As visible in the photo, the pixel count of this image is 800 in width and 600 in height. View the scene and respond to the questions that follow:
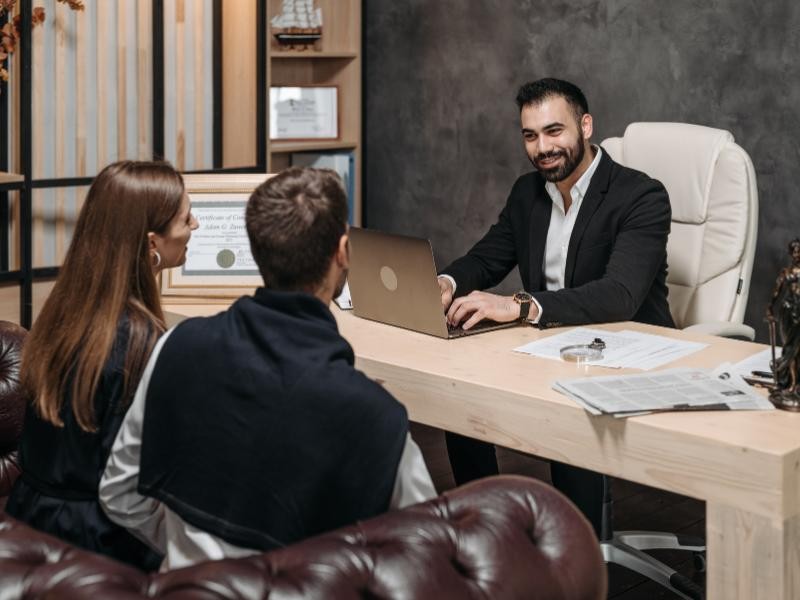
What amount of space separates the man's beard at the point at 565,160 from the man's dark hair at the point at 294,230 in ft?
5.36

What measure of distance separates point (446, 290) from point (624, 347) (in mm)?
633

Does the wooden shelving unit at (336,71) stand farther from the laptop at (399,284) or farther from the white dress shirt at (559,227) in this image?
the laptop at (399,284)

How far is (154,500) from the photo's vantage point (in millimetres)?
1838

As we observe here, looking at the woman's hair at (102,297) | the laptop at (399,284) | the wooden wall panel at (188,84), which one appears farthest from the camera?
the wooden wall panel at (188,84)

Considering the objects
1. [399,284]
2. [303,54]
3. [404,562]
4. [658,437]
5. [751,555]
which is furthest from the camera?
[303,54]

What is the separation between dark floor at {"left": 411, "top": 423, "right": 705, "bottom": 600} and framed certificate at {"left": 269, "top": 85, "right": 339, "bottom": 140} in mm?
1497

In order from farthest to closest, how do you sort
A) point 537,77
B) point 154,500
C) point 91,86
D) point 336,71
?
point 336,71, point 537,77, point 91,86, point 154,500

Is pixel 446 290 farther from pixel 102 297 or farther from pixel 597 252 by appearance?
pixel 102 297

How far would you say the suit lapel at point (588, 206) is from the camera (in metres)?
3.18

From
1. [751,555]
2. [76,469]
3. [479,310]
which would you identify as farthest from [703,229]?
[76,469]

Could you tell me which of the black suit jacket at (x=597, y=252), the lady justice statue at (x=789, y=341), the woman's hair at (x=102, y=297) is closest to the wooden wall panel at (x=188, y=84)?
the black suit jacket at (x=597, y=252)

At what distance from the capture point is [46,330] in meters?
1.92

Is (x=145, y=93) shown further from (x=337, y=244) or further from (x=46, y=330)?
(x=337, y=244)

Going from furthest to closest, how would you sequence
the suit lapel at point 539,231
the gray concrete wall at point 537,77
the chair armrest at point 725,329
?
the gray concrete wall at point 537,77 < the suit lapel at point 539,231 < the chair armrest at point 725,329
